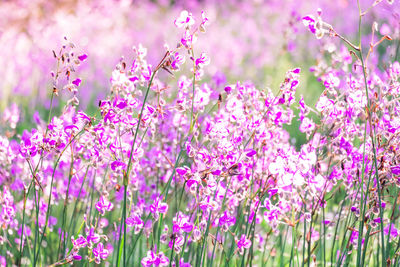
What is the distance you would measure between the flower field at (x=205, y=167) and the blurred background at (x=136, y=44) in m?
0.37

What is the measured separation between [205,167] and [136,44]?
6.61 m

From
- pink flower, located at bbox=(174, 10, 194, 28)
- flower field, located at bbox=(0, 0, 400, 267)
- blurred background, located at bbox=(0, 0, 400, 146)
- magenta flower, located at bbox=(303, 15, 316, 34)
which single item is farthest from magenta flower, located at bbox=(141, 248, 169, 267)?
blurred background, located at bbox=(0, 0, 400, 146)

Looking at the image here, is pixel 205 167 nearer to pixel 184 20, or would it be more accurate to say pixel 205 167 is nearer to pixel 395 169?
pixel 184 20

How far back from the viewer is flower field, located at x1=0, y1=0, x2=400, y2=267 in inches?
67.8

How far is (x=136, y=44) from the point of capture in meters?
8.04

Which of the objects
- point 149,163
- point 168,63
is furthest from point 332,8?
point 168,63

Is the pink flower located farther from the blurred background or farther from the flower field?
→ the blurred background

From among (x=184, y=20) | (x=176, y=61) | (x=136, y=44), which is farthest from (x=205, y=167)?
(x=136, y=44)

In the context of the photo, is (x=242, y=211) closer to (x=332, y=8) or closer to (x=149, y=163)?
(x=149, y=163)

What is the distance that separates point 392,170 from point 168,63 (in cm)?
78

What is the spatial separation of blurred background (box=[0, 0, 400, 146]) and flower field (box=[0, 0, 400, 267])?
37cm

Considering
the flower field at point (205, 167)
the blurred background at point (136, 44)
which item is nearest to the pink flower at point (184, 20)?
the flower field at point (205, 167)

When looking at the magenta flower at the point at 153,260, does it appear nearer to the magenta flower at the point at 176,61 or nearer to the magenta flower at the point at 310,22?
the magenta flower at the point at 176,61

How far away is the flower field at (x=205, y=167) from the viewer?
172cm
